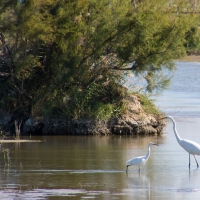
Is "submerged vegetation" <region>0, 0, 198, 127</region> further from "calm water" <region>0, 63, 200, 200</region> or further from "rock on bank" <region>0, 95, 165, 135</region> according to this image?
"calm water" <region>0, 63, 200, 200</region>

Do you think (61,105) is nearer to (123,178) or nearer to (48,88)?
(48,88)

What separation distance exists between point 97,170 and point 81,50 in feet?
20.4

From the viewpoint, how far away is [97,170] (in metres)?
15.2

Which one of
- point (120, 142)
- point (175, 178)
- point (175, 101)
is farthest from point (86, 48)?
point (175, 101)

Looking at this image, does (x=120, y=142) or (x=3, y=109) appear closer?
(x=120, y=142)

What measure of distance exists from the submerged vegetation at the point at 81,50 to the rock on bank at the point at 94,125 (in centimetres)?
21

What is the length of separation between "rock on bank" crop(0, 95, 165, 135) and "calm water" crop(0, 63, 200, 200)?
1.31 ft

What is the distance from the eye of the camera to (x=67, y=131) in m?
20.9

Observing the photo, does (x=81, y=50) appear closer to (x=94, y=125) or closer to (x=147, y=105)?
(x=94, y=125)

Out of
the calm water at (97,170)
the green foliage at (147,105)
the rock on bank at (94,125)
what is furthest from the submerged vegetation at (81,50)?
the calm water at (97,170)

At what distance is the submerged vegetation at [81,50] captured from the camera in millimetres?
19969

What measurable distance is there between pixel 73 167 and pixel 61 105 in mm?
5213

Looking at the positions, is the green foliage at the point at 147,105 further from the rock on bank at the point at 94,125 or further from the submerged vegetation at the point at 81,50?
the submerged vegetation at the point at 81,50

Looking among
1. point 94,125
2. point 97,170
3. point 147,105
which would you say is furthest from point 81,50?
point 97,170
